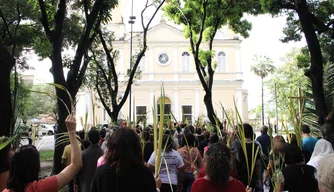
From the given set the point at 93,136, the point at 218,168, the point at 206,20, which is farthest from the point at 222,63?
the point at 218,168

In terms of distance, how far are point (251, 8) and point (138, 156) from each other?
11865mm

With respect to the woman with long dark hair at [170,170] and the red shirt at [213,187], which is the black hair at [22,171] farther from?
the woman with long dark hair at [170,170]

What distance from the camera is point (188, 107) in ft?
130

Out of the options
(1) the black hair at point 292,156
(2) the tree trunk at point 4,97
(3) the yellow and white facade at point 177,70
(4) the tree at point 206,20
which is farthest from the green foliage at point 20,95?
(3) the yellow and white facade at point 177,70

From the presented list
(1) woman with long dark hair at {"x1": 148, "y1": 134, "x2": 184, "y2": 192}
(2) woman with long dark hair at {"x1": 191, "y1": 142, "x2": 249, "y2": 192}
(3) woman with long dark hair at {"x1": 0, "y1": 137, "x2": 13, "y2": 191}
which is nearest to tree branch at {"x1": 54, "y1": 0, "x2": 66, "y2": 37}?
(1) woman with long dark hair at {"x1": 148, "y1": 134, "x2": 184, "y2": 192}

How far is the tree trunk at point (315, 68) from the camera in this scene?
321 inches

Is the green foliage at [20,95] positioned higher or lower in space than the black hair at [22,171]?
higher

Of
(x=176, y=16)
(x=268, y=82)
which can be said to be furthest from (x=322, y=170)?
(x=268, y=82)

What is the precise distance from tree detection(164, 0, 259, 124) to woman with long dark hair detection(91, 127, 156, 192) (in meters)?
11.1

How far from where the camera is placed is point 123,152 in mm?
2691

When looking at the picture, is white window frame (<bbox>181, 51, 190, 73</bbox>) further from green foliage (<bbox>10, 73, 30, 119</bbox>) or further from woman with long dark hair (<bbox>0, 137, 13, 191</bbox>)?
woman with long dark hair (<bbox>0, 137, 13, 191</bbox>)

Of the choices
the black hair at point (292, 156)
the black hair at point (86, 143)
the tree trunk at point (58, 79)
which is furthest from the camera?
the tree trunk at point (58, 79)

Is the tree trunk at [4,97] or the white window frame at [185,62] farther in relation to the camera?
the white window frame at [185,62]

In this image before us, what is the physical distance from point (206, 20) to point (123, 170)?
12875mm
